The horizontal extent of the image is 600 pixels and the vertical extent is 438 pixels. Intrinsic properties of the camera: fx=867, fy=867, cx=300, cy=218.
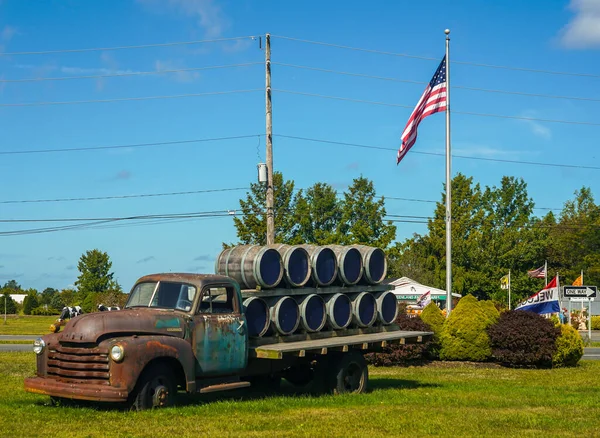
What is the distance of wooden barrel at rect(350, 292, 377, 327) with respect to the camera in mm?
16094

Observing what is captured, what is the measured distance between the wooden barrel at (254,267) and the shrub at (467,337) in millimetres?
9803

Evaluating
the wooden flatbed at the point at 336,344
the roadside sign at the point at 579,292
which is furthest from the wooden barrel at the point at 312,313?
the roadside sign at the point at 579,292

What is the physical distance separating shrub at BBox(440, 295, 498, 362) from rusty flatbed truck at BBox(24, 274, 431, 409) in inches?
315

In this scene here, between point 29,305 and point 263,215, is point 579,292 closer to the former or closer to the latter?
point 263,215

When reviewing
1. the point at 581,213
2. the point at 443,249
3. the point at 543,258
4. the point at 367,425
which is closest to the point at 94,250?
the point at 443,249

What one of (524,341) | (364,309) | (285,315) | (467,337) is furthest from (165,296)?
(524,341)

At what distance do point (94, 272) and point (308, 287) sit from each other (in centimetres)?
7977

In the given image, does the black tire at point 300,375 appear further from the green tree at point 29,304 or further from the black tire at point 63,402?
the green tree at point 29,304

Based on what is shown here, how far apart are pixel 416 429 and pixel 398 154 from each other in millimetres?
16132

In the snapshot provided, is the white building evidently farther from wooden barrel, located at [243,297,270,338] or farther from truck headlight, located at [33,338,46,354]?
truck headlight, located at [33,338,46,354]

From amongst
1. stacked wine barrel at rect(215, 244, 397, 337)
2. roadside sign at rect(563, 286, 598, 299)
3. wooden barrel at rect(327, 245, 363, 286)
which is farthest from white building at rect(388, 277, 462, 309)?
wooden barrel at rect(327, 245, 363, 286)

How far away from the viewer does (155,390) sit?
12.6 m

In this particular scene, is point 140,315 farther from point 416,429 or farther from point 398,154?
point 398,154

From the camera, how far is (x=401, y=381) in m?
18.8
